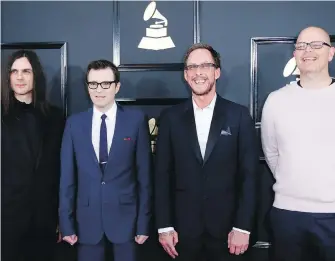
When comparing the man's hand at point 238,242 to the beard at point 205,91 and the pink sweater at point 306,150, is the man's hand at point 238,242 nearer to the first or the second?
the pink sweater at point 306,150

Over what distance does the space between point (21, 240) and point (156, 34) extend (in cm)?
156

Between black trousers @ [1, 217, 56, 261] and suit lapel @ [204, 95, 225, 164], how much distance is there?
1.10 m

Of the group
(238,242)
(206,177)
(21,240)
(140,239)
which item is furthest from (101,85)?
(238,242)

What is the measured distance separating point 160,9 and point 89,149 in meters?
1.16

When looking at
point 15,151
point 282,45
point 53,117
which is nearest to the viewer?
point 15,151

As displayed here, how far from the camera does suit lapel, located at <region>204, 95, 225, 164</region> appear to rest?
7.31ft

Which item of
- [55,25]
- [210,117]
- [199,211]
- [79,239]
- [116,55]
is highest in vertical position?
[55,25]

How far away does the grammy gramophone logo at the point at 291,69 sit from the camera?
2.80 metres

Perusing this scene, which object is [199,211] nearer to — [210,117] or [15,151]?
[210,117]

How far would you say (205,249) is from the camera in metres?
2.26

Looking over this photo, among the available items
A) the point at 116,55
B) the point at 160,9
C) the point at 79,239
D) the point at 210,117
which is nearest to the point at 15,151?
the point at 79,239

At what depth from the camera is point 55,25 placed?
296 cm

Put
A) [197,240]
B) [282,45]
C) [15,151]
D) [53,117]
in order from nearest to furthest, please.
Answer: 1. [197,240]
2. [15,151]
3. [53,117]
4. [282,45]

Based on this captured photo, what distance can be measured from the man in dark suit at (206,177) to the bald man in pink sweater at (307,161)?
0.17 metres
